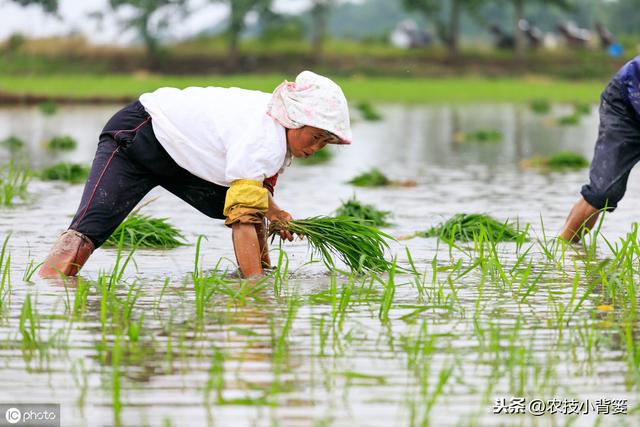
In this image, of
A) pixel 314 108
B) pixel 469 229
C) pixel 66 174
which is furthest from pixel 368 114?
pixel 314 108

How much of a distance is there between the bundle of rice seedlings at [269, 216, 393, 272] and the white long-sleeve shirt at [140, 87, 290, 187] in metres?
0.43

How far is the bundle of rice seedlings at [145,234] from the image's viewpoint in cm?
756

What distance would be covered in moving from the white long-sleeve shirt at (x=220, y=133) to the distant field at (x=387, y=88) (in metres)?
24.4

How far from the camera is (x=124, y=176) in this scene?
6.34 metres

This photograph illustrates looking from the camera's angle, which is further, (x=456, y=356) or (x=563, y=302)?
(x=563, y=302)

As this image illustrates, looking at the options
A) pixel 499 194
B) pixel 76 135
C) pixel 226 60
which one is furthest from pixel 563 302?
pixel 226 60

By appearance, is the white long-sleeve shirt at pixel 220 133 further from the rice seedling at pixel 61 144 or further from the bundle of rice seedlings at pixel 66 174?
the rice seedling at pixel 61 144

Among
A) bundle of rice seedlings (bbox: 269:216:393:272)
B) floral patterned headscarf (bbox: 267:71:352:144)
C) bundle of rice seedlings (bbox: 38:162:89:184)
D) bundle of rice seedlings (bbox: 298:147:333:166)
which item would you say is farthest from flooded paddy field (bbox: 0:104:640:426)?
bundle of rice seedlings (bbox: 298:147:333:166)

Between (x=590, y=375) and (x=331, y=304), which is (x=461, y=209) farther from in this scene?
(x=590, y=375)

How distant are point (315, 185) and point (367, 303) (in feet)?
21.1

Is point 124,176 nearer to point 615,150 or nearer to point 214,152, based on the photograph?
point 214,152

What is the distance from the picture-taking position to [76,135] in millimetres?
19578

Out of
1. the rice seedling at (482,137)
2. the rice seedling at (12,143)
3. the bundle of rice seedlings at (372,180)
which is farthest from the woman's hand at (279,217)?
the rice seedling at (482,137)
